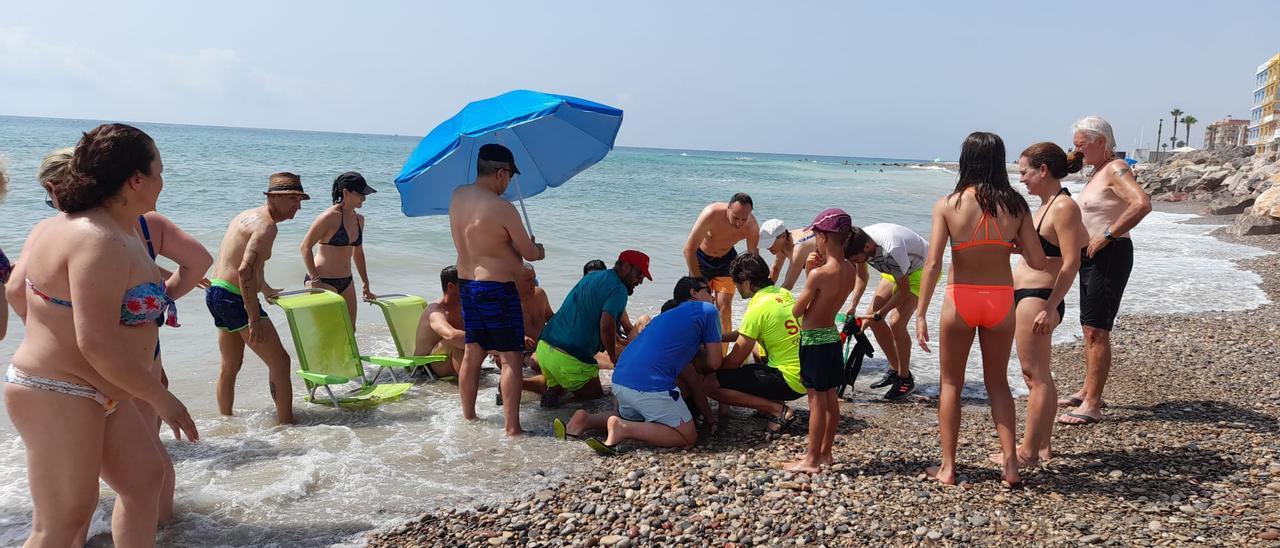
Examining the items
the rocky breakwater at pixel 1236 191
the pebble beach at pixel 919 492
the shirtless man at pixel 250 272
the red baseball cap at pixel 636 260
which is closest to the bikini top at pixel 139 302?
the pebble beach at pixel 919 492

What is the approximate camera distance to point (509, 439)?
5113 millimetres

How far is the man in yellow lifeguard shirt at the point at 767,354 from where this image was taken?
5.18 m

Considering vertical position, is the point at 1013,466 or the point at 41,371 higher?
Result: the point at 41,371

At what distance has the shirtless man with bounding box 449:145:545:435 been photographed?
495 centimetres

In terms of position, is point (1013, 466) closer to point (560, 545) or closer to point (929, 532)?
point (929, 532)

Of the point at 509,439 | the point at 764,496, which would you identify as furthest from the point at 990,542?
the point at 509,439

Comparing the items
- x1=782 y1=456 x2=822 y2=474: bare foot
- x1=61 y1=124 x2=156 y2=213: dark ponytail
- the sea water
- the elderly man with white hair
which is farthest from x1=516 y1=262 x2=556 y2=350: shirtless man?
x1=61 y1=124 x2=156 y2=213: dark ponytail

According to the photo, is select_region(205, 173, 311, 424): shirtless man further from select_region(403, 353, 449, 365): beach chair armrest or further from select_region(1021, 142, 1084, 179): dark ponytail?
select_region(1021, 142, 1084, 179): dark ponytail

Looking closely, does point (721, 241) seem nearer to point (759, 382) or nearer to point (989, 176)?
point (759, 382)

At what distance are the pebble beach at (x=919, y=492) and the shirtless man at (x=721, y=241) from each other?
1539 millimetres

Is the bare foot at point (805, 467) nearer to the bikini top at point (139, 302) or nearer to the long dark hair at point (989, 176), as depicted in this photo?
the long dark hair at point (989, 176)

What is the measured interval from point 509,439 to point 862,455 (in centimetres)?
206

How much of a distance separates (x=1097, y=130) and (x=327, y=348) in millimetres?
4985

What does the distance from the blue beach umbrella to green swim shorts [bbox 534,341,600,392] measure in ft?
3.26
